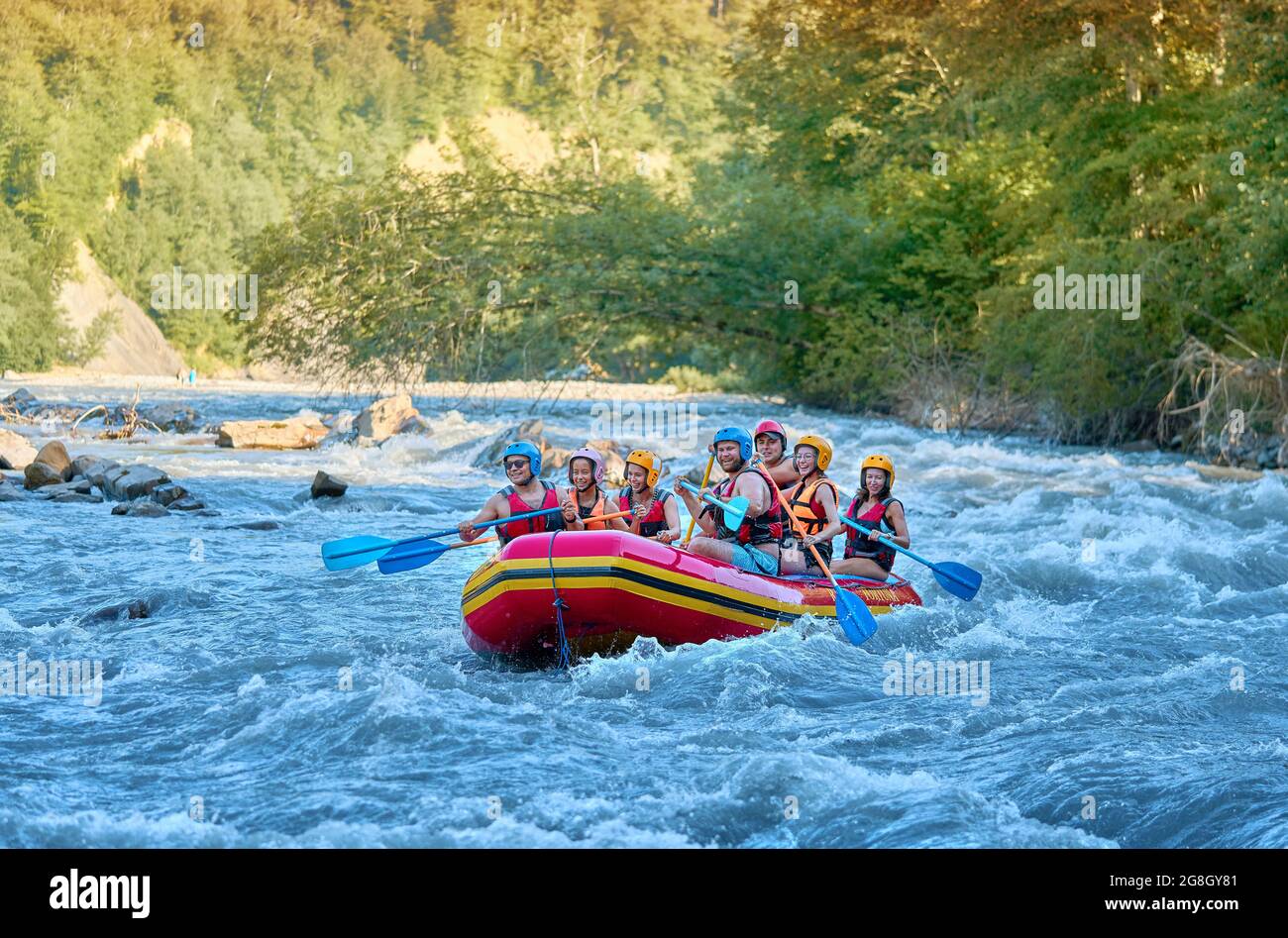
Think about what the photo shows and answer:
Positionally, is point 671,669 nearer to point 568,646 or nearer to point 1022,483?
point 568,646

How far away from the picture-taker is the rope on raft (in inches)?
253

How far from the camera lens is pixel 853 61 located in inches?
1001

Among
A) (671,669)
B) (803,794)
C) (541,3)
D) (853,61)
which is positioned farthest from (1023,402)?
(541,3)

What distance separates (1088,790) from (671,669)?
81.4 inches

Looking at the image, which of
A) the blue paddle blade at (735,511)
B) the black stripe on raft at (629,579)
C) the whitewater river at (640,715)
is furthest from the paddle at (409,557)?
the black stripe on raft at (629,579)

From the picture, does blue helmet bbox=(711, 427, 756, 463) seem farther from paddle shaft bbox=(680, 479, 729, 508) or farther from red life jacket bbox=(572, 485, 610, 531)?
red life jacket bbox=(572, 485, 610, 531)

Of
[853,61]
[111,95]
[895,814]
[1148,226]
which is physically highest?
[111,95]

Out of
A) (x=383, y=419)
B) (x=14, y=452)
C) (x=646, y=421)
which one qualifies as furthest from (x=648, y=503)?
(x=646, y=421)

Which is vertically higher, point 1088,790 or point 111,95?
point 111,95

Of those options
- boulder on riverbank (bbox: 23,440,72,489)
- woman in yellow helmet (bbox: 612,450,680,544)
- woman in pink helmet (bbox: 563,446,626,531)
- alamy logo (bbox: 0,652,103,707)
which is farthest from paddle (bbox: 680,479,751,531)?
boulder on riverbank (bbox: 23,440,72,489)

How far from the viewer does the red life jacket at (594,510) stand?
7.29 m

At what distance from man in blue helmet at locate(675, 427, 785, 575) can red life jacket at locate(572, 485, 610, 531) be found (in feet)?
1.57

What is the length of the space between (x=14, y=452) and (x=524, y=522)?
30.1 feet

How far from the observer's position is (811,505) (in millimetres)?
7809
